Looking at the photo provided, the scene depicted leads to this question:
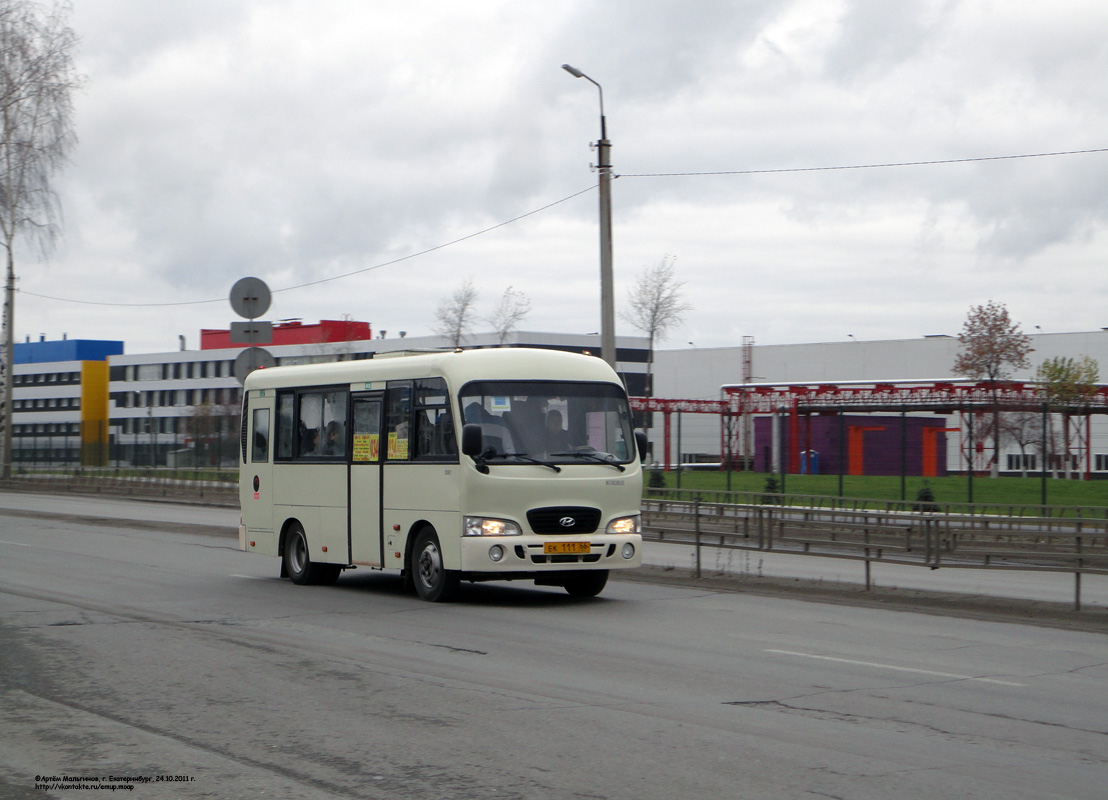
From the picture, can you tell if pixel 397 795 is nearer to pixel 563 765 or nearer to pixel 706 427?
pixel 563 765

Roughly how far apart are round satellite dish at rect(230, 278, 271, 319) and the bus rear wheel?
446 centimetres

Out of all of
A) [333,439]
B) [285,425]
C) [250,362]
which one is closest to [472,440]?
[333,439]

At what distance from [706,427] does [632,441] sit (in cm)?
2714

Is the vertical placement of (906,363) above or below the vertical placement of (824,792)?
above

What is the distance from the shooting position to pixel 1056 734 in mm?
7328

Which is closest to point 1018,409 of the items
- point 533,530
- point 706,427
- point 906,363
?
point 706,427

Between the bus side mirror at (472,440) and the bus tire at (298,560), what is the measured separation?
4.05m

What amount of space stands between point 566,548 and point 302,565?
4563 mm

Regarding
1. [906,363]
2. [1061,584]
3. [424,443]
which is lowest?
[1061,584]

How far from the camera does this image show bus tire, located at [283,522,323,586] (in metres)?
16.1

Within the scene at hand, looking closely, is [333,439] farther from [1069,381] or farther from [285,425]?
[1069,381]

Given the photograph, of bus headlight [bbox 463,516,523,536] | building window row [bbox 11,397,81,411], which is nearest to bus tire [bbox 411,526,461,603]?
bus headlight [bbox 463,516,523,536]

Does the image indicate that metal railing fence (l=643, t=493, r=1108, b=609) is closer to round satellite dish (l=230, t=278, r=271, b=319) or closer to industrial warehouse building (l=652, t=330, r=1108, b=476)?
industrial warehouse building (l=652, t=330, r=1108, b=476)

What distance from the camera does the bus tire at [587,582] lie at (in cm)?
1448
